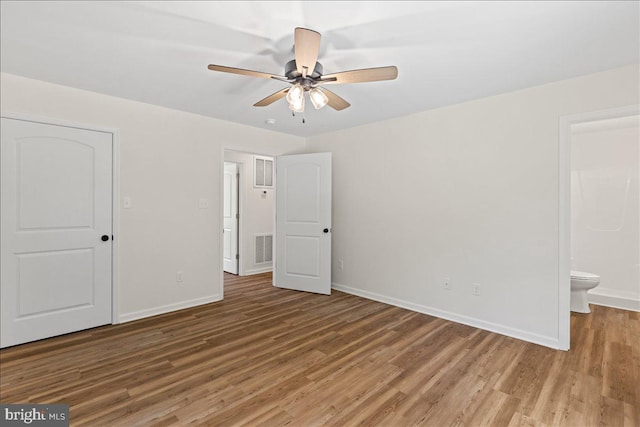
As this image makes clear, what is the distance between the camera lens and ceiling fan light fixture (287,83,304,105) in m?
2.13

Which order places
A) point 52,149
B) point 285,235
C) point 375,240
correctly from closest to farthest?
point 52,149
point 375,240
point 285,235

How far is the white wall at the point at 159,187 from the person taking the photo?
2959mm

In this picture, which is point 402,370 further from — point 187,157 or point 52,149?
point 52,149

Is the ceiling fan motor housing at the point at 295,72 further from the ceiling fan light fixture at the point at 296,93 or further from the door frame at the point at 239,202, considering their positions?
the door frame at the point at 239,202

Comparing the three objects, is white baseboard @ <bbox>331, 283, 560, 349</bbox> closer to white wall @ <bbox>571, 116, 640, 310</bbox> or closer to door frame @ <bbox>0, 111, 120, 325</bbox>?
white wall @ <bbox>571, 116, 640, 310</bbox>

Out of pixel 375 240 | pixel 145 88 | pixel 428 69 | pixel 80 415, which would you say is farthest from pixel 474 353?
pixel 145 88

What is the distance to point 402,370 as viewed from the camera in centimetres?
233

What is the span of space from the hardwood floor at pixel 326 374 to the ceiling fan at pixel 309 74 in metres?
2.05

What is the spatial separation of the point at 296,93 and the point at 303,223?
2.56m

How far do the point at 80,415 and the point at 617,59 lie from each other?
4.41 meters

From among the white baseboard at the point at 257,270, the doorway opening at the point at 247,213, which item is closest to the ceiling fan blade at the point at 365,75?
the doorway opening at the point at 247,213

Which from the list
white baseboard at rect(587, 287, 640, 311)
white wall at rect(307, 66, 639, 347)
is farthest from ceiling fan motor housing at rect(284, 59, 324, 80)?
white baseboard at rect(587, 287, 640, 311)

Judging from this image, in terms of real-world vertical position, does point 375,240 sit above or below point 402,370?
above

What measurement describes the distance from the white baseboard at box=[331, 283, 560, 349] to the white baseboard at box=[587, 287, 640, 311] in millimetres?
1963
